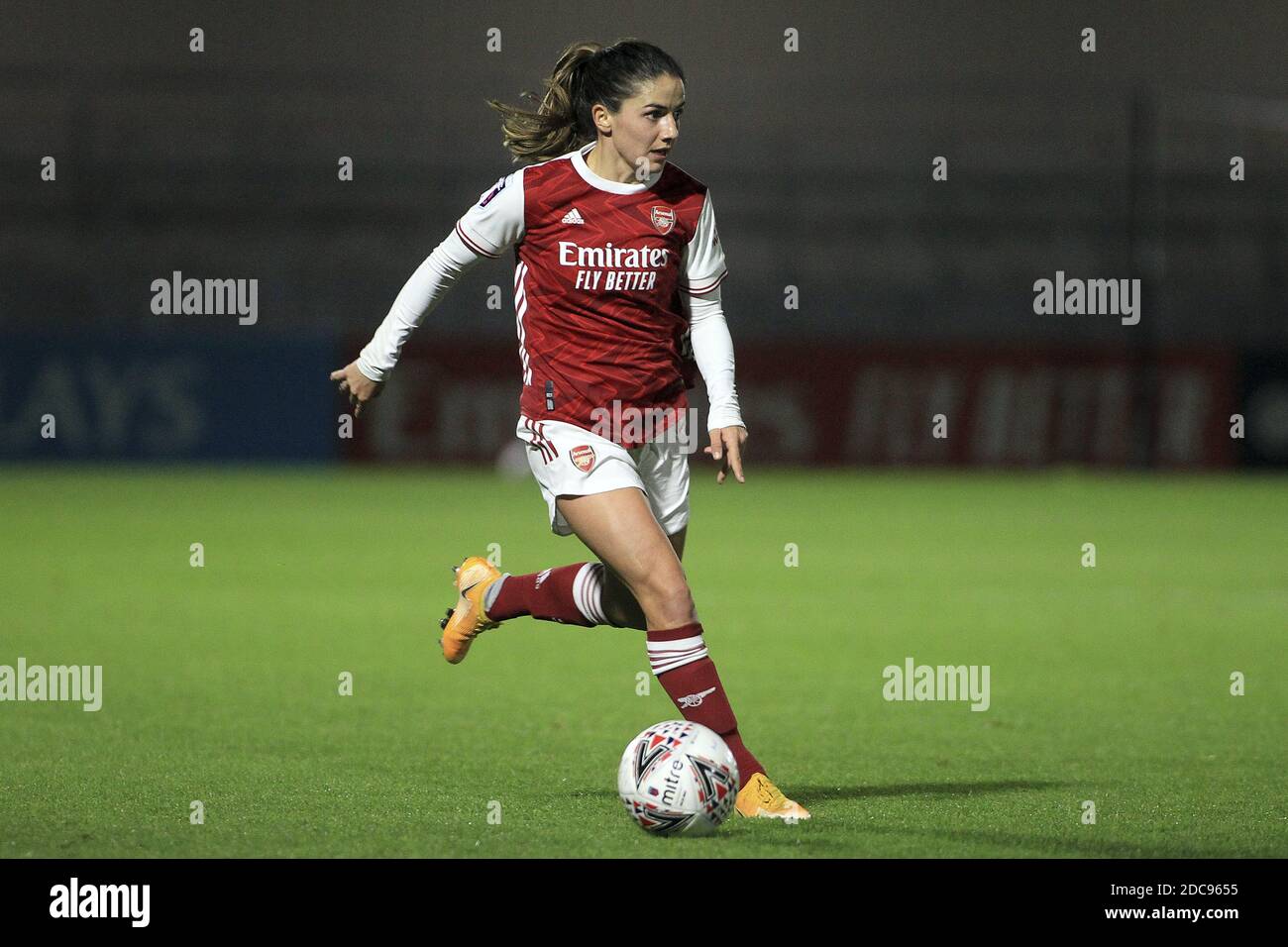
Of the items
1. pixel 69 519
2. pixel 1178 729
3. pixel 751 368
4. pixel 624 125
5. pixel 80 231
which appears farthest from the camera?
pixel 80 231

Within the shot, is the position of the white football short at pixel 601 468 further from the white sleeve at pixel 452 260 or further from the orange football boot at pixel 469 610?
the orange football boot at pixel 469 610

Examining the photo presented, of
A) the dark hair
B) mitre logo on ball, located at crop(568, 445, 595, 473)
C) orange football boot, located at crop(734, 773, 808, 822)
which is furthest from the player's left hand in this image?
the dark hair

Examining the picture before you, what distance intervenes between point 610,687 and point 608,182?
3.45 meters

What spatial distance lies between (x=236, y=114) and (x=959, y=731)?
2255cm

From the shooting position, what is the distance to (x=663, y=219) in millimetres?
5629

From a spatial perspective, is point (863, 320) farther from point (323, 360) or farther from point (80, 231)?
point (80, 231)

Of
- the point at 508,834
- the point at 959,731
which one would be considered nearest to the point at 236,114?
the point at 959,731

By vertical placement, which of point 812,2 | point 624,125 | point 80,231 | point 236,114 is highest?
point 812,2

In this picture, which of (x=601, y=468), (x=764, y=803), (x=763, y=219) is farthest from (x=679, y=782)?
(x=763, y=219)

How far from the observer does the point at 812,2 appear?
28422 millimetres

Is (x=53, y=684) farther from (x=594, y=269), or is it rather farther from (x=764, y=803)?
(x=764, y=803)

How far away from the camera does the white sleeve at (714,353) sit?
5.71m

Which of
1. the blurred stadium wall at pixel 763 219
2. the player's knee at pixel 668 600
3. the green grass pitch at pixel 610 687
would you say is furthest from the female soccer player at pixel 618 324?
the blurred stadium wall at pixel 763 219

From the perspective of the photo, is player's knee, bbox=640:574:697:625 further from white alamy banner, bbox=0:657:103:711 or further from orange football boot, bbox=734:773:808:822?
white alamy banner, bbox=0:657:103:711
